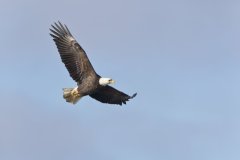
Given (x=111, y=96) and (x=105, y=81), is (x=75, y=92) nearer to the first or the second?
(x=105, y=81)

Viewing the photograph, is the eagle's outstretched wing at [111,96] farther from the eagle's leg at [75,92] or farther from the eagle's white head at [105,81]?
Result: the eagle's leg at [75,92]

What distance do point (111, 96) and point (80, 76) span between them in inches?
50.9

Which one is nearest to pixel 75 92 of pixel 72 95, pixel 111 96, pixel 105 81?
pixel 72 95

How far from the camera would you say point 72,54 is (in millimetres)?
22328

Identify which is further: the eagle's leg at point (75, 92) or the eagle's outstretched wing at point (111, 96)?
the eagle's outstretched wing at point (111, 96)

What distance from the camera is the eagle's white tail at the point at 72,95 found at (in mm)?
21781

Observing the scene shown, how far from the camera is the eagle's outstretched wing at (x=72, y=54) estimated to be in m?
22.1

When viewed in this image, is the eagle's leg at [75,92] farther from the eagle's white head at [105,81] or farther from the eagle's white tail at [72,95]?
the eagle's white head at [105,81]

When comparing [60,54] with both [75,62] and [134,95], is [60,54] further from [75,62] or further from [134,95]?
[134,95]

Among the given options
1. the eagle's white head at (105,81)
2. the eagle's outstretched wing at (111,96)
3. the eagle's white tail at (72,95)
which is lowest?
the eagle's white tail at (72,95)

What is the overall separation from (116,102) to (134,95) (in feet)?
3.15

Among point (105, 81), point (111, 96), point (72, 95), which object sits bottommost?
point (72, 95)

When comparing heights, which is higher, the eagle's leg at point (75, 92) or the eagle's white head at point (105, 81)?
the eagle's white head at point (105, 81)

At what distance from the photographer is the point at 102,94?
22812 mm
